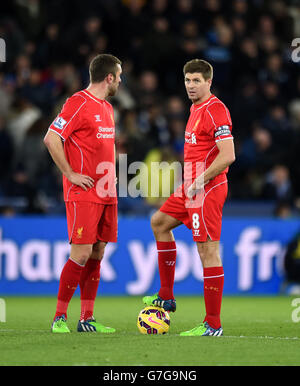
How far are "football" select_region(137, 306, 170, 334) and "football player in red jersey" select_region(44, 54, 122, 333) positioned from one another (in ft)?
1.17

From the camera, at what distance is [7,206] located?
13969mm

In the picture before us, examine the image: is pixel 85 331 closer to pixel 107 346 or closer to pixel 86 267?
pixel 86 267

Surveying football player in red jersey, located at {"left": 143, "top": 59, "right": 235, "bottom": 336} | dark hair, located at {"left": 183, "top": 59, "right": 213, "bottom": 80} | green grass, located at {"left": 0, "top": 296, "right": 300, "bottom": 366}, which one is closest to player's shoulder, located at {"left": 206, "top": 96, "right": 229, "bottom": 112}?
football player in red jersey, located at {"left": 143, "top": 59, "right": 235, "bottom": 336}

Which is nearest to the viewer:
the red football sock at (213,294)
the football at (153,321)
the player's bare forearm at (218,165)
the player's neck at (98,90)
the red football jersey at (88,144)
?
the player's bare forearm at (218,165)

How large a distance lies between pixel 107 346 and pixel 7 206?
7163 mm

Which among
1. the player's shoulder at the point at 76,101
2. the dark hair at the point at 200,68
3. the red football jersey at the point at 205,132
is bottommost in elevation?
the red football jersey at the point at 205,132

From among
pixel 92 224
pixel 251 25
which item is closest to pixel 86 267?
pixel 92 224

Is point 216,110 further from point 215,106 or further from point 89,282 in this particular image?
point 89,282

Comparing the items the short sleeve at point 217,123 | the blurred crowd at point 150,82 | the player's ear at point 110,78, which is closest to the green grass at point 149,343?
the short sleeve at point 217,123

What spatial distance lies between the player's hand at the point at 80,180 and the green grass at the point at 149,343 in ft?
4.19

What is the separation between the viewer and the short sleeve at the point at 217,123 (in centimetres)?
782

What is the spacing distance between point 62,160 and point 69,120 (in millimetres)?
361

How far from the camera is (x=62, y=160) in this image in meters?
7.94

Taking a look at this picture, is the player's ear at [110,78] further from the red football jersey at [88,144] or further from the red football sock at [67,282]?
the red football sock at [67,282]
